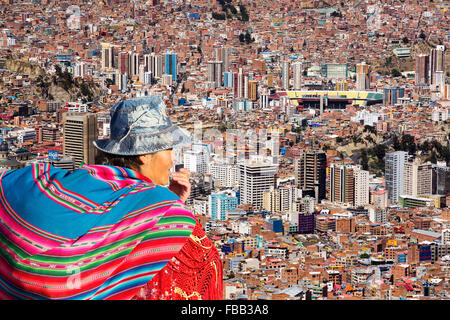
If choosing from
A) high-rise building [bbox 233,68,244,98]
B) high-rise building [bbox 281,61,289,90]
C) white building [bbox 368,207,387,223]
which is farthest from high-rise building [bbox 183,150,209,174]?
high-rise building [bbox 281,61,289,90]

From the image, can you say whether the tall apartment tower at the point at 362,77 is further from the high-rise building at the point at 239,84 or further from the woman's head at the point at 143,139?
the woman's head at the point at 143,139

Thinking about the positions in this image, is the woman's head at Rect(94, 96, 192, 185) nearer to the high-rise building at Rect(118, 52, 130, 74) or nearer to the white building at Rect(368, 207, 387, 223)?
the white building at Rect(368, 207, 387, 223)

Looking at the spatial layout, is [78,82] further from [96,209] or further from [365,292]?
[96,209]

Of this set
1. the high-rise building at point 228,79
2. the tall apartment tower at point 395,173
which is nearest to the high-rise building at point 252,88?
the high-rise building at point 228,79

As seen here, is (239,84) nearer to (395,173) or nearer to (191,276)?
(395,173)

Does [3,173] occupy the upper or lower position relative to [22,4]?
lower

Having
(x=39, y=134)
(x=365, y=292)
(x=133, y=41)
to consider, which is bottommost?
(x=365, y=292)

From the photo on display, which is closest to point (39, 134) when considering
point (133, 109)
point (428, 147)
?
point (428, 147)
